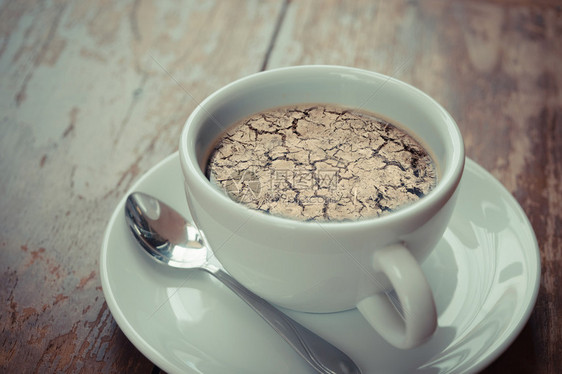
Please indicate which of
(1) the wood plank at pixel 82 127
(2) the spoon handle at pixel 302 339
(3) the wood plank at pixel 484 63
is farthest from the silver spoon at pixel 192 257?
(3) the wood plank at pixel 484 63

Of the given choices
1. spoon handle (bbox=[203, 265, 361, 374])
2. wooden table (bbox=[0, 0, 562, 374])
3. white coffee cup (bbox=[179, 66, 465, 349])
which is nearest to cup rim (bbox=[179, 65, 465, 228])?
white coffee cup (bbox=[179, 66, 465, 349])

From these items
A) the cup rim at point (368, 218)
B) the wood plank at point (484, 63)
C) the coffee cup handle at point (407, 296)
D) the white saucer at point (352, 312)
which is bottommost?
the wood plank at point (484, 63)

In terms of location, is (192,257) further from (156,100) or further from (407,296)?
(156,100)

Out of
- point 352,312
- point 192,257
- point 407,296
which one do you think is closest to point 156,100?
point 192,257

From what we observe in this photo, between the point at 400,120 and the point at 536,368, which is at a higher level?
the point at 400,120

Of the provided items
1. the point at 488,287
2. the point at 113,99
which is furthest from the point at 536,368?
the point at 113,99

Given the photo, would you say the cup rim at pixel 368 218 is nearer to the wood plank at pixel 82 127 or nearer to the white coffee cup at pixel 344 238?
the white coffee cup at pixel 344 238

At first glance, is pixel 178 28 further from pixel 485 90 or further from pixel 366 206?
pixel 366 206
